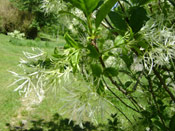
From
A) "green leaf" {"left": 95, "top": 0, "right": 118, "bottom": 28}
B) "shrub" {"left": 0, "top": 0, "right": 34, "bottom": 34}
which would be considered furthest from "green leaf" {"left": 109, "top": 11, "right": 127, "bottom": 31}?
"shrub" {"left": 0, "top": 0, "right": 34, "bottom": 34}

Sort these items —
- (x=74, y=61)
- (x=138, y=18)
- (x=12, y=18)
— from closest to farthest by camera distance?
(x=74, y=61), (x=138, y=18), (x=12, y=18)

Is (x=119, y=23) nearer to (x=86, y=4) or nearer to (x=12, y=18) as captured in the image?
(x=86, y=4)

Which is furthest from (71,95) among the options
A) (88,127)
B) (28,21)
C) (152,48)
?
(28,21)

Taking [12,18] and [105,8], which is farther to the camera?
[12,18]

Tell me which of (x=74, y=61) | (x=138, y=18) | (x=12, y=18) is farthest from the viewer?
(x=12, y=18)

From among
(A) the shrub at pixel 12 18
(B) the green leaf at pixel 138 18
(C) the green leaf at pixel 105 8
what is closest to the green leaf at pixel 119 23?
(B) the green leaf at pixel 138 18

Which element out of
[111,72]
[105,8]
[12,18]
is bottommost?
[111,72]

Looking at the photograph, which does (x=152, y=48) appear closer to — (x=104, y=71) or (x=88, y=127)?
(x=104, y=71)

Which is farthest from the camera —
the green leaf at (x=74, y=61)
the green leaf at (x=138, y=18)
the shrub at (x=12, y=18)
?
the shrub at (x=12, y=18)

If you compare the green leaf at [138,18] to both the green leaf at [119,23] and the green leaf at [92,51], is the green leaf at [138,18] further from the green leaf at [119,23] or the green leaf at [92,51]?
the green leaf at [92,51]

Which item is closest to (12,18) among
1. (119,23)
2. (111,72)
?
(119,23)

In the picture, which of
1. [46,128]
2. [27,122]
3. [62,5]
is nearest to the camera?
[62,5]
